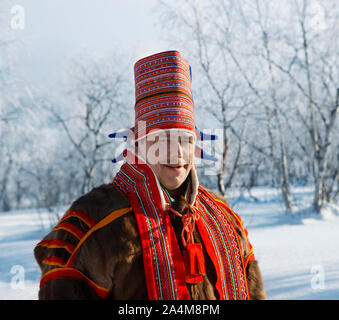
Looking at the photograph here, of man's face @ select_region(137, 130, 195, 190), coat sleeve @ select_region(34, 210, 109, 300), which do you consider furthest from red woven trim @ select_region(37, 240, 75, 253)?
man's face @ select_region(137, 130, 195, 190)

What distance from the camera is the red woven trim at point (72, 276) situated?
1034 mm

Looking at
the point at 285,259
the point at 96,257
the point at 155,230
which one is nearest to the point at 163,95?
the point at 155,230

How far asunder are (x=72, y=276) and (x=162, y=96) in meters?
0.81

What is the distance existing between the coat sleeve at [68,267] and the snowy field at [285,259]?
2640 millimetres

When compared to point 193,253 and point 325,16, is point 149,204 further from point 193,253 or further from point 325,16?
point 325,16

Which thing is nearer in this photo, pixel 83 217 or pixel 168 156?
pixel 83 217

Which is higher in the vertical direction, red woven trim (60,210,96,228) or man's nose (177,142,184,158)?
man's nose (177,142,184,158)

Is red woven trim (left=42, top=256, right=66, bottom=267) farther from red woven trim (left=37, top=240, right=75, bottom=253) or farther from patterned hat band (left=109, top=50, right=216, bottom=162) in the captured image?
patterned hat band (left=109, top=50, right=216, bottom=162)

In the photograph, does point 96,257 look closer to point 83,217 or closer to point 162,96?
point 83,217

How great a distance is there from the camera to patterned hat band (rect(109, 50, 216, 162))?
1.29 m

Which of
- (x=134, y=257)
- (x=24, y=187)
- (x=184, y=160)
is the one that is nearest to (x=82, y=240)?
(x=134, y=257)

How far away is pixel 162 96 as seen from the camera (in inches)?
51.8

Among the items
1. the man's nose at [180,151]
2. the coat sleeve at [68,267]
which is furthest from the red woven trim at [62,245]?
the man's nose at [180,151]

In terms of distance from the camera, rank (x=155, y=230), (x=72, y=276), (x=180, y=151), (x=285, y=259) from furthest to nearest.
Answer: (x=285, y=259), (x=180, y=151), (x=155, y=230), (x=72, y=276)
